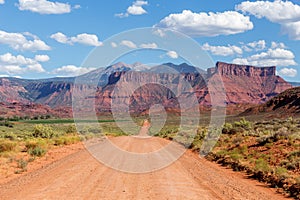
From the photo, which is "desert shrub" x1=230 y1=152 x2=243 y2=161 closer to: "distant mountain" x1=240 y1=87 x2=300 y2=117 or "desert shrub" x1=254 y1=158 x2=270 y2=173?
"desert shrub" x1=254 y1=158 x2=270 y2=173

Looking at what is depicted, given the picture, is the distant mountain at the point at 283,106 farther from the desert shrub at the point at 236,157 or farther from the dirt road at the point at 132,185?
the dirt road at the point at 132,185

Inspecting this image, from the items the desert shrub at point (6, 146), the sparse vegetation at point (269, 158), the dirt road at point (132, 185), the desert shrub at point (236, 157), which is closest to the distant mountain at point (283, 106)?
the sparse vegetation at point (269, 158)

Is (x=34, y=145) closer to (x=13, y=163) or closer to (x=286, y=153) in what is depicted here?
(x=13, y=163)

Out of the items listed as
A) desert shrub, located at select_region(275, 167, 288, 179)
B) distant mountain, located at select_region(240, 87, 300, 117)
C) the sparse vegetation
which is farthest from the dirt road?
distant mountain, located at select_region(240, 87, 300, 117)

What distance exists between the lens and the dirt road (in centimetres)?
1174

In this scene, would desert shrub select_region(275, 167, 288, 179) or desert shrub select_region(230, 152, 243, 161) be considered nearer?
desert shrub select_region(275, 167, 288, 179)

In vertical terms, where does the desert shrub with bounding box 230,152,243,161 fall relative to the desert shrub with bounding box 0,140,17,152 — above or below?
above

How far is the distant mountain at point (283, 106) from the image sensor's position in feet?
279

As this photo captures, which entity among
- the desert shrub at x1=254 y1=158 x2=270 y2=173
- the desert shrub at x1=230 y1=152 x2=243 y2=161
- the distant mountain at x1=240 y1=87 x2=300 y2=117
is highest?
the distant mountain at x1=240 y1=87 x2=300 y2=117

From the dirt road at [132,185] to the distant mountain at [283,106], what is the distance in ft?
232

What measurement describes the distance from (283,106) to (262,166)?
79.5m

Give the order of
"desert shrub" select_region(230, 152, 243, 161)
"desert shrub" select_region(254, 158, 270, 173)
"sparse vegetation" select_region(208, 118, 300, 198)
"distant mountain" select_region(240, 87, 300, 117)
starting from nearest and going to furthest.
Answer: "sparse vegetation" select_region(208, 118, 300, 198) → "desert shrub" select_region(254, 158, 270, 173) → "desert shrub" select_region(230, 152, 243, 161) → "distant mountain" select_region(240, 87, 300, 117)

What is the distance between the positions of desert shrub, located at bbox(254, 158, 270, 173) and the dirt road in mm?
814

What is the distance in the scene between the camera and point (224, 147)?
27672mm
